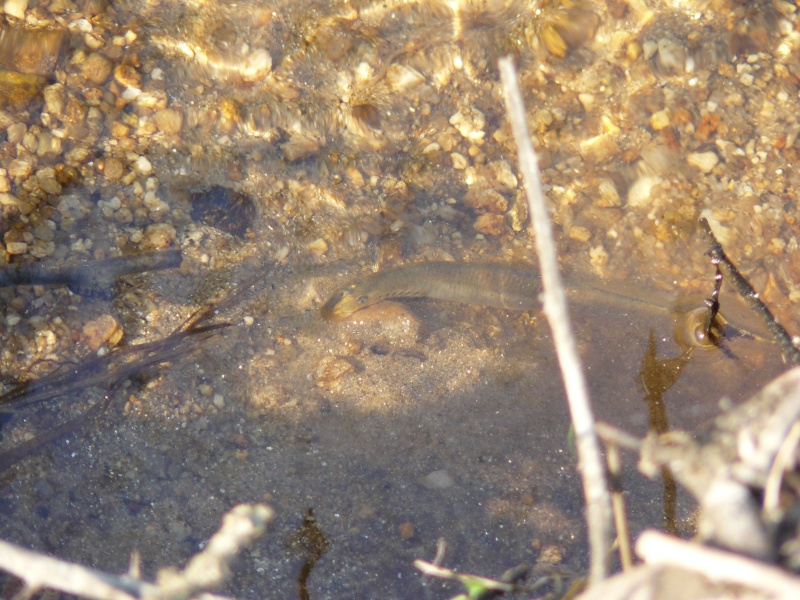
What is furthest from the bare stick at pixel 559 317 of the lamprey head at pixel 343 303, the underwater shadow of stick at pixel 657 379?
the lamprey head at pixel 343 303

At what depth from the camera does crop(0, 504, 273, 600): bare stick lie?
1.28 m

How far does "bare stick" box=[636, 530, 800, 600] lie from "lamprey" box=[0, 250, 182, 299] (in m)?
3.76

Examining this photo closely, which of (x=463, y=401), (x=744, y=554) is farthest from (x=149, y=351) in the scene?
(x=744, y=554)

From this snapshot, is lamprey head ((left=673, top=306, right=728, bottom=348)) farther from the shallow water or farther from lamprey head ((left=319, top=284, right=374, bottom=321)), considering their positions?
lamprey head ((left=319, top=284, right=374, bottom=321))

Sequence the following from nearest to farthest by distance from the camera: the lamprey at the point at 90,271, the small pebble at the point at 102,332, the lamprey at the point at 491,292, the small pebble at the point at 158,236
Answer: the small pebble at the point at 102,332
the lamprey at the point at 90,271
the small pebble at the point at 158,236
the lamprey at the point at 491,292

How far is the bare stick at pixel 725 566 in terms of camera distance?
1127mm

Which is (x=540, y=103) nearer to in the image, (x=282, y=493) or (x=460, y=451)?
(x=460, y=451)

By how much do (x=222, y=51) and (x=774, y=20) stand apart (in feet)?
15.7

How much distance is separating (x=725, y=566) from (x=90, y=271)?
409 centimetres

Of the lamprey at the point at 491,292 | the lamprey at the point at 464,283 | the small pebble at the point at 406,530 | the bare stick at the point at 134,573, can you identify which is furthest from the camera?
the lamprey at the point at 464,283

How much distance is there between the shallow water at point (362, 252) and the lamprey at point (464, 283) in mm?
128

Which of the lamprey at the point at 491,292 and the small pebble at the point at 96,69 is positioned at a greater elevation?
the small pebble at the point at 96,69

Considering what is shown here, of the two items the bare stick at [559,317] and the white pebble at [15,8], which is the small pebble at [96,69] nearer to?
the white pebble at [15,8]

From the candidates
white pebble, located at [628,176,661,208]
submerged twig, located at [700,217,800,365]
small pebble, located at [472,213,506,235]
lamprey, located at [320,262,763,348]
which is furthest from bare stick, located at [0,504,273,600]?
white pebble, located at [628,176,661,208]
